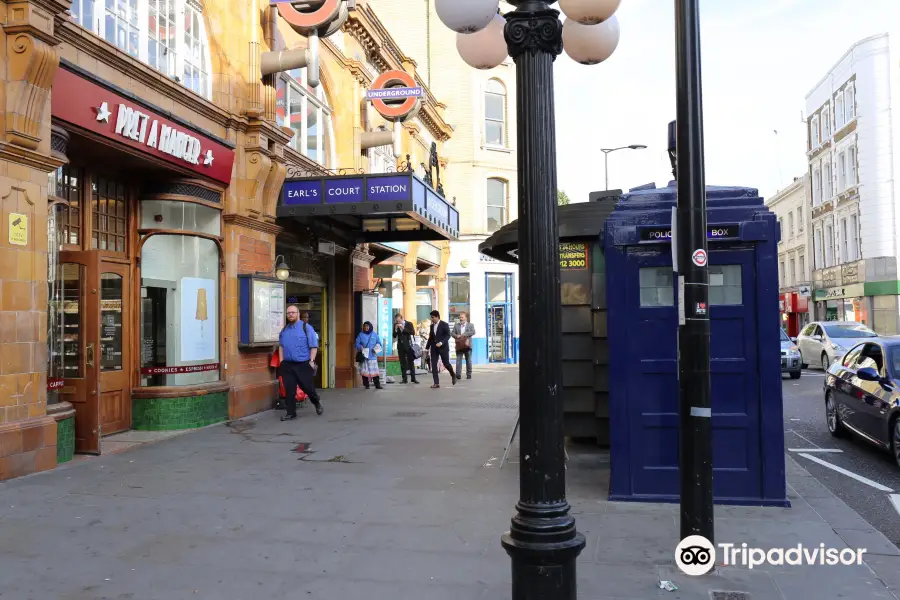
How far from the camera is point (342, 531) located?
560cm

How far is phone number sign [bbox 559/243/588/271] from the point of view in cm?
789

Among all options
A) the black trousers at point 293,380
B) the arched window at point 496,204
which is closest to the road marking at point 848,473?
Result: the black trousers at point 293,380

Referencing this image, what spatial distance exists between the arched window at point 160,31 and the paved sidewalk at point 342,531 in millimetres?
5295

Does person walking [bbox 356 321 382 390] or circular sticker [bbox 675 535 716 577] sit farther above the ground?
person walking [bbox 356 321 382 390]

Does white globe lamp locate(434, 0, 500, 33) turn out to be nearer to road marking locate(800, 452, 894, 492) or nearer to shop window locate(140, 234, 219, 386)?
road marking locate(800, 452, 894, 492)

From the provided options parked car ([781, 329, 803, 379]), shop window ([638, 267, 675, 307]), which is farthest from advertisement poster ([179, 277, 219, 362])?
parked car ([781, 329, 803, 379])

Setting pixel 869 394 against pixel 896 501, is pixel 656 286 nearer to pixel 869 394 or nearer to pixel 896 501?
pixel 896 501

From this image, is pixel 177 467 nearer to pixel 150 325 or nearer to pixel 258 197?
pixel 150 325

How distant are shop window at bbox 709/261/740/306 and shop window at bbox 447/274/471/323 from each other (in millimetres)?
24104

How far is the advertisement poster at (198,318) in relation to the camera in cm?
1075

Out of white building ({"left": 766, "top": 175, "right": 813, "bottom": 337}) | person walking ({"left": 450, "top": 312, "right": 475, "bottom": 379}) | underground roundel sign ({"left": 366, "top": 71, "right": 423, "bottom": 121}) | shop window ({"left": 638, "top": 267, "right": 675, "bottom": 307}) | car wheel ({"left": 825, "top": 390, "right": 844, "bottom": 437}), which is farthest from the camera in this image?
white building ({"left": 766, "top": 175, "right": 813, "bottom": 337})

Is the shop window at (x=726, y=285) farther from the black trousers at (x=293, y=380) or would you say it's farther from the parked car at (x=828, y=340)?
the parked car at (x=828, y=340)

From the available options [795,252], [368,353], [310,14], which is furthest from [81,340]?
[795,252]

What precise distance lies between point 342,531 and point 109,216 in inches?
253
